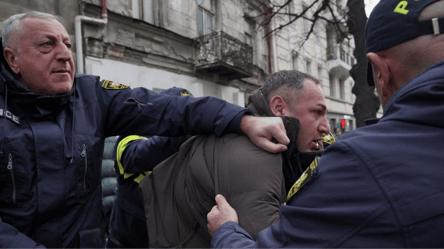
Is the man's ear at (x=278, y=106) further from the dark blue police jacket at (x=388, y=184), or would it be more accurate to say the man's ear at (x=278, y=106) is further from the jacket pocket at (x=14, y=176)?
the jacket pocket at (x=14, y=176)

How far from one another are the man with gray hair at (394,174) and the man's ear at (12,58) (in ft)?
4.49

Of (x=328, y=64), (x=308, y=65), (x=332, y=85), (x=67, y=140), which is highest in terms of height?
(x=328, y=64)

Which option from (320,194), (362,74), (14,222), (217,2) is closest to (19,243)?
(14,222)

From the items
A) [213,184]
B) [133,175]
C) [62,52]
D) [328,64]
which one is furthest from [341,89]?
[62,52]

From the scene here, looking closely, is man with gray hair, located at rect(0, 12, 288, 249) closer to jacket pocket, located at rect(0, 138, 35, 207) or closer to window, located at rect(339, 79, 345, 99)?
jacket pocket, located at rect(0, 138, 35, 207)

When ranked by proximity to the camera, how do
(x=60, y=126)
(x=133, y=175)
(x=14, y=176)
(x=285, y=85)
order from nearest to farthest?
(x=14, y=176), (x=60, y=126), (x=285, y=85), (x=133, y=175)

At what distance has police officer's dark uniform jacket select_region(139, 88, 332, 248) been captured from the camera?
1.24 meters

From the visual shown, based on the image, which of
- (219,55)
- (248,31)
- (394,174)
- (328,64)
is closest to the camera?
(394,174)

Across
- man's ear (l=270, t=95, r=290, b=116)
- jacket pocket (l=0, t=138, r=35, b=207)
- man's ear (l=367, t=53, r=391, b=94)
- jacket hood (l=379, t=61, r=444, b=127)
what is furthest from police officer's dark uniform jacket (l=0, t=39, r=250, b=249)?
jacket hood (l=379, t=61, r=444, b=127)

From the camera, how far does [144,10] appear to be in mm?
7715

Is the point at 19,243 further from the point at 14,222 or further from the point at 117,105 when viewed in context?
the point at 117,105

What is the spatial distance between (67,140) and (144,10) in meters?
7.10

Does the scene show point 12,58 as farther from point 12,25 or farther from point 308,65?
point 308,65

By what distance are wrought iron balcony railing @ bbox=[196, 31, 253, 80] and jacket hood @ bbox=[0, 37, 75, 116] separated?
7.53 metres
